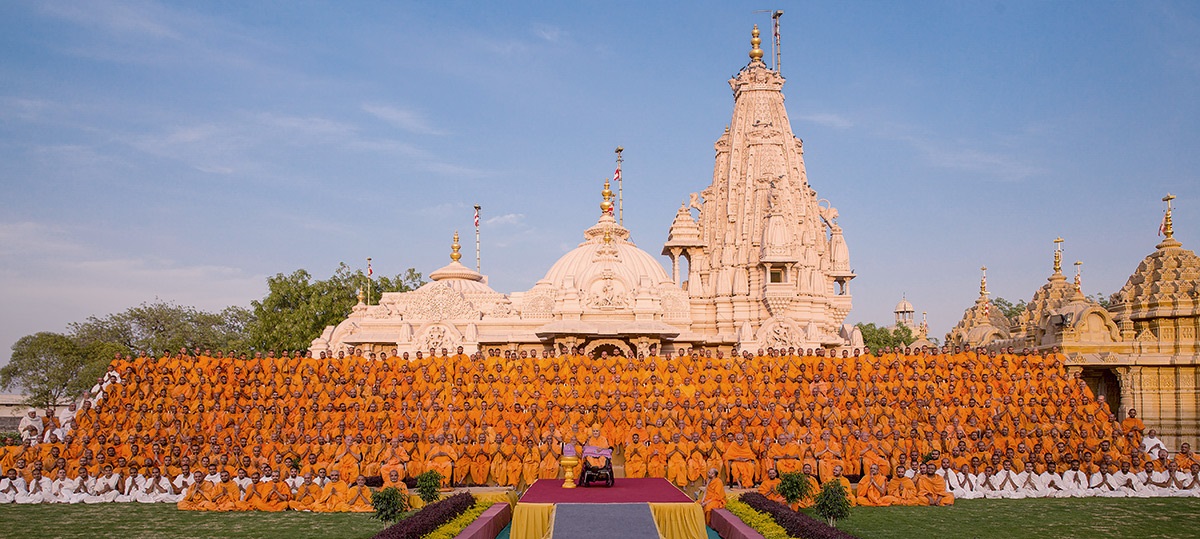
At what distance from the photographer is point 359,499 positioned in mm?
12719

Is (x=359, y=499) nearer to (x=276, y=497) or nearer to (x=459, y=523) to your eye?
(x=276, y=497)

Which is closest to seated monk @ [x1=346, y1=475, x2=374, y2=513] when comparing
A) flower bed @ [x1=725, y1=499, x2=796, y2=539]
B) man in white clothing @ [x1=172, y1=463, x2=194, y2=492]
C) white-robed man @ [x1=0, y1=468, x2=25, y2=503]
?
man in white clothing @ [x1=172, y1=463, x2=194, y2=492]

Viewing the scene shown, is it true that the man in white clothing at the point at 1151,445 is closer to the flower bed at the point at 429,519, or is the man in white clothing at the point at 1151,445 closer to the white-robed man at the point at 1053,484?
the white-robed man at the point at 1053,484

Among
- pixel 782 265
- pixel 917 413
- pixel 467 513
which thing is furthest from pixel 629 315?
pixel 467 513

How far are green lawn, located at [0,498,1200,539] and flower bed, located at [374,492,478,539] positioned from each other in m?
0.97

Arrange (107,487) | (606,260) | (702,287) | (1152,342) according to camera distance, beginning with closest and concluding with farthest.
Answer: (107,487) < (1152,342) < (606,260) < (702,287)

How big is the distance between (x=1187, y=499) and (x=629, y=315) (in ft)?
46.4

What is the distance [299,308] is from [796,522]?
36614mm

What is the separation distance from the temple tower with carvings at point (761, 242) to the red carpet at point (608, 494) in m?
16.8

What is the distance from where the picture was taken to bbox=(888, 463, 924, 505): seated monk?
42.4 ft

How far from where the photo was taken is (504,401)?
15750 millimetres

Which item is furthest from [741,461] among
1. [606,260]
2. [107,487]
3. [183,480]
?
[606,260]

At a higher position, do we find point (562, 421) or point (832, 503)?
point (562, 421)

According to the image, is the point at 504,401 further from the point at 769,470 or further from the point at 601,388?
the point at 769,470
